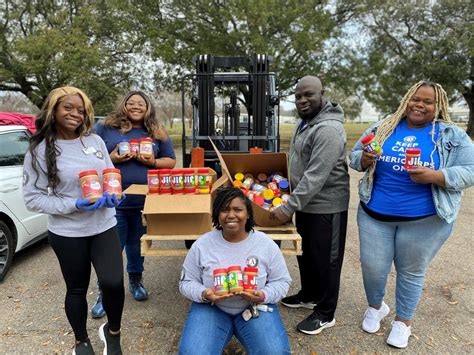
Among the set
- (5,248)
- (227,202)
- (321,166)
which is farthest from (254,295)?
(5,248)

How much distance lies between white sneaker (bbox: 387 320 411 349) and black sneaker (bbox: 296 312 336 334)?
1.58ft

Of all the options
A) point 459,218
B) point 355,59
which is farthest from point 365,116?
point 459,218

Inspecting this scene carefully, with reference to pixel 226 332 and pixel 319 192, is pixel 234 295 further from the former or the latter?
pixel 319 192

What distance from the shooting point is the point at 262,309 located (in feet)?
7.55

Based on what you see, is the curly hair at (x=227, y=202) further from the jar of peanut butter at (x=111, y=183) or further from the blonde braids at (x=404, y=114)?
the blonde braids at (x=404, y=114)

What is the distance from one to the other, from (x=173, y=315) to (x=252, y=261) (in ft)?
4.42

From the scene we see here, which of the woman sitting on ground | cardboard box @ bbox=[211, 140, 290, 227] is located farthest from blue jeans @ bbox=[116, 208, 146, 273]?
the woman sitting on ground

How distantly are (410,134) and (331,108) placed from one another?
572 millimetres

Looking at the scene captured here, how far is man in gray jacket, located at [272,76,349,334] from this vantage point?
8.46ft

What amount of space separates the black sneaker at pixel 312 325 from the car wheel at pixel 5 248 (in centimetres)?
306

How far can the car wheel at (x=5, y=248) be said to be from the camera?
383cm

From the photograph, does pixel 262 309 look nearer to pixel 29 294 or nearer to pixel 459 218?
pixel 29 294

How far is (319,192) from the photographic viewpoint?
9.02ft

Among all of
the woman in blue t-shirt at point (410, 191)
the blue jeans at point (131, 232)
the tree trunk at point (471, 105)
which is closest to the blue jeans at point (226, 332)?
the woman in blue t-shirt at point (410, 191)
